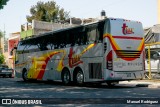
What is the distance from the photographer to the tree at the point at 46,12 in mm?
61888

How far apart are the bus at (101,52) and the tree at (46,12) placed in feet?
134

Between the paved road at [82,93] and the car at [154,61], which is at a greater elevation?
the car at [154,61]

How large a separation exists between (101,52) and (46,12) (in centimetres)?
4634

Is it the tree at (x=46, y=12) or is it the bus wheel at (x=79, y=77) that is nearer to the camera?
the bus wheel at (x=79, y=77)

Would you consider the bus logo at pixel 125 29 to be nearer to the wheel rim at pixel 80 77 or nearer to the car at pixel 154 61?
the wheel rim at pixel 80 77

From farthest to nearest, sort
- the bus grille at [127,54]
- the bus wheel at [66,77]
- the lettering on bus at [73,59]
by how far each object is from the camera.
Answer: the bus wheel at [66,77], the lettering on bus at [73,59], the bus grille at [127,54]

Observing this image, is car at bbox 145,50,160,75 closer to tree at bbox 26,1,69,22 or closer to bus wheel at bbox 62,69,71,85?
bus wheel at bbox 62,69,71,85

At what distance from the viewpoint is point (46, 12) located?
62250 millimetres

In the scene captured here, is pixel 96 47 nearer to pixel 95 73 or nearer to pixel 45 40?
pixel 95 73

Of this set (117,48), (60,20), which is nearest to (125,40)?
(117,48)

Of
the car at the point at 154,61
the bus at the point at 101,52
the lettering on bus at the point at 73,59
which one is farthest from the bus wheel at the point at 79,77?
the car at the point at 154,61

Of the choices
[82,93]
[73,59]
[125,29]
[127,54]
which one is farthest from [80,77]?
[82,93]

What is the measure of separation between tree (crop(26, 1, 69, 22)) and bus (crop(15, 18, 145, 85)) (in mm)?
40769

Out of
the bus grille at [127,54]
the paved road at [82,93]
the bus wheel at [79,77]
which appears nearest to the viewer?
the paved road at [82,93]
